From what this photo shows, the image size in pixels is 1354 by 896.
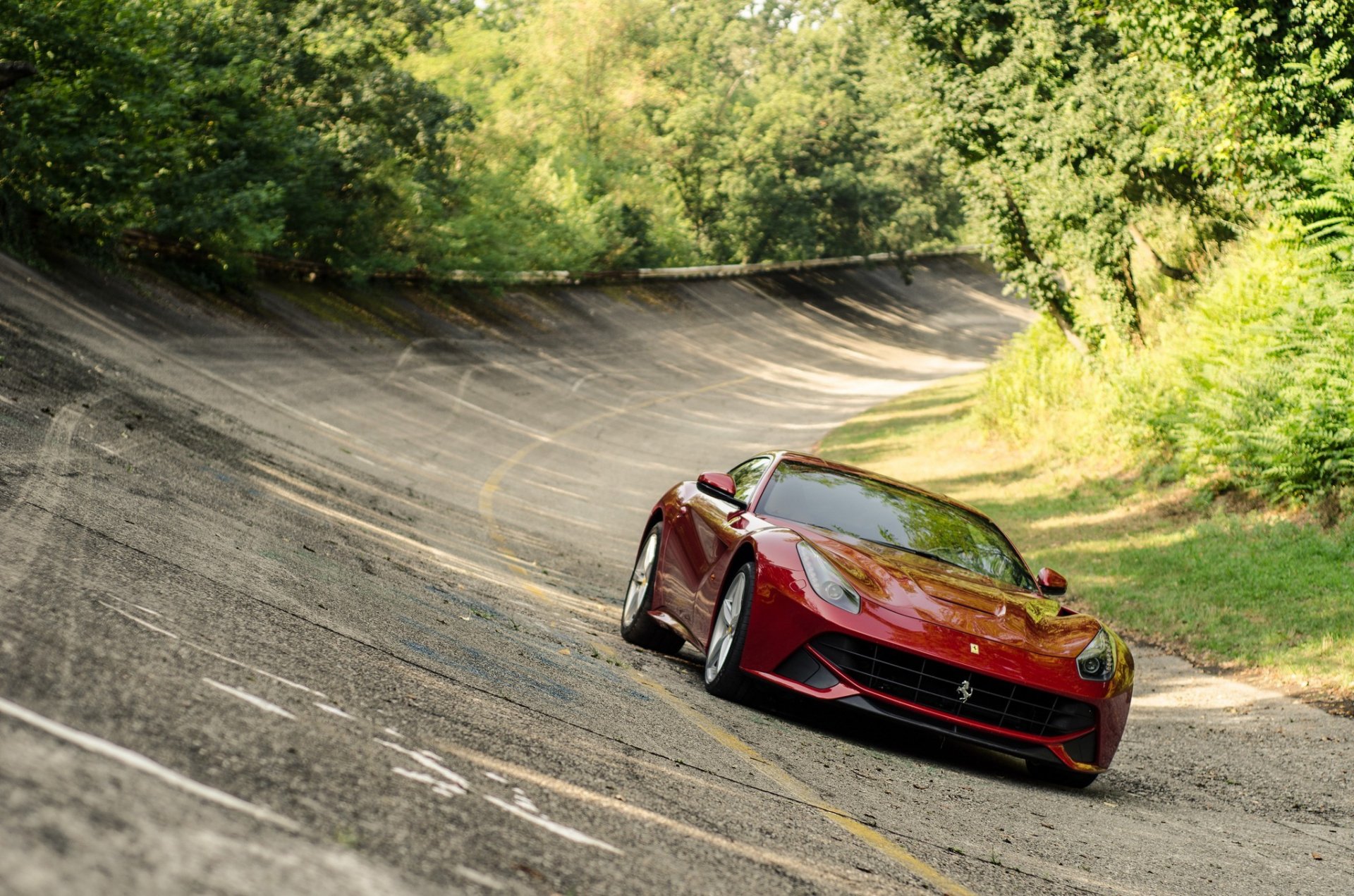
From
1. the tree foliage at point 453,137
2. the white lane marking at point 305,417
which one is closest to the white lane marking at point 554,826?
the white lane marking at point 305,417

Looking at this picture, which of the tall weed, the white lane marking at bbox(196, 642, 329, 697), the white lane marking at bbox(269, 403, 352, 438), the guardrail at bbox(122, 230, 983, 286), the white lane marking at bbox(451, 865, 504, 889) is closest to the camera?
the white lane marking at bbox(451, 865, 504, 889)

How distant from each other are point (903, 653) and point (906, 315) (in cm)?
6897

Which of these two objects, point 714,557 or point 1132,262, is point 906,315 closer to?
point 1132,262

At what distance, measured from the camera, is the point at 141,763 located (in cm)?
351

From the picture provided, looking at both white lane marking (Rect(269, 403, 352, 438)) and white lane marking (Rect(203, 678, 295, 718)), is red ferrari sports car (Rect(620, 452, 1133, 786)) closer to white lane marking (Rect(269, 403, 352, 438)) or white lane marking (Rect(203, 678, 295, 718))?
white lane marking (Rect(203, 678, 295, 718))

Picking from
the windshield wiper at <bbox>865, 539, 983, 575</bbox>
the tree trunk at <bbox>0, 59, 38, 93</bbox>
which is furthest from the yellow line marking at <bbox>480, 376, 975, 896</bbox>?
the tree trunk at <bbox>0, 59, 38, 93</bbox>

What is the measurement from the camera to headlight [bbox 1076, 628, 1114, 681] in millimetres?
7121

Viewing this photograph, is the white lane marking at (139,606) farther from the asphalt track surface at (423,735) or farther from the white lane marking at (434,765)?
the white lane marking at (434,765)

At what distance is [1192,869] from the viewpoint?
18.3ft

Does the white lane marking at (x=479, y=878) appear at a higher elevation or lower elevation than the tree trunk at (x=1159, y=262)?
lower

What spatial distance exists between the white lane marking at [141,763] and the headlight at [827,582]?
410cm

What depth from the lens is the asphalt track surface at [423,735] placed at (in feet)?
11.2

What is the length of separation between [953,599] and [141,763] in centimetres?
480

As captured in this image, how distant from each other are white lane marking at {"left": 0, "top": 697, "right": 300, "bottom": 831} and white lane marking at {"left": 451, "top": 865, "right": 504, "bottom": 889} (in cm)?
43
